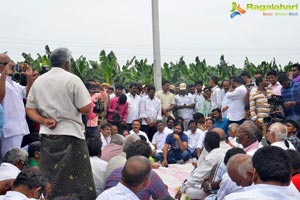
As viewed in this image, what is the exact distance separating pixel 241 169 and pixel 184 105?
788cm

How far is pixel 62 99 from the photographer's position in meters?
4.70

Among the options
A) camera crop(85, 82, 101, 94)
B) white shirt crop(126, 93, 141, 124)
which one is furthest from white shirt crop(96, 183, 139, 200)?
white shirt crop(126, 93, 141, 124)

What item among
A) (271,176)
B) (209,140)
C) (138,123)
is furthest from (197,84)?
(271,176)

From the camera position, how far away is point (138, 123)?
10.6 m

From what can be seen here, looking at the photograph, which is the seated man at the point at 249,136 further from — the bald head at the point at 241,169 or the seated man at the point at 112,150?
the bald head at the point at 241,169

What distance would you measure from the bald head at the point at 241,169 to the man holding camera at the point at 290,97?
458cm

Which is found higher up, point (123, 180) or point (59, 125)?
point (59, 125)

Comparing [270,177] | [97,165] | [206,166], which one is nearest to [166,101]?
[206,166]

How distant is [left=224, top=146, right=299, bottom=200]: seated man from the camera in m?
2.97

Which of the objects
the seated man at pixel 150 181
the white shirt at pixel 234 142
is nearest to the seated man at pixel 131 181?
the seated man at pixel 150 181

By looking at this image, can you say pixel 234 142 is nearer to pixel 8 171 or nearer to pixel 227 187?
pixel 227 187

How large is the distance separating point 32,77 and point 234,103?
17.5 ft

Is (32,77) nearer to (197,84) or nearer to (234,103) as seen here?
(234,103)

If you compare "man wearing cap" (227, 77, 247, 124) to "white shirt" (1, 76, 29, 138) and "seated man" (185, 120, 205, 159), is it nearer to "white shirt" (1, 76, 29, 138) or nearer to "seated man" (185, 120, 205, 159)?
"seated man" (185, 120, 205, 159)
